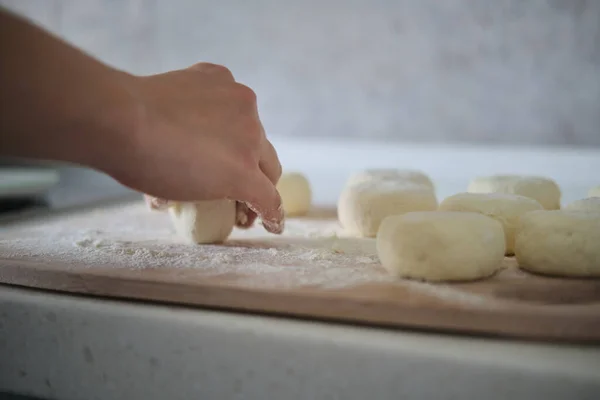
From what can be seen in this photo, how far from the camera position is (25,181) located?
225 cm

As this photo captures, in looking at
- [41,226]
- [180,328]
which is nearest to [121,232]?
[41,226]

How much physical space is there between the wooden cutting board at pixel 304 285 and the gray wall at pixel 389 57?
0.93 m

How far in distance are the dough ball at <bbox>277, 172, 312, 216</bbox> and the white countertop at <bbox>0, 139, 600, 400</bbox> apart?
81 centimetres

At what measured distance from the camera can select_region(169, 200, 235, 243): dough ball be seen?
115 centimetres

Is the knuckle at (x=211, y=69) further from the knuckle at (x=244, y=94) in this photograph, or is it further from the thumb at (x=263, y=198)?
the thumb at (x=263, y=198)

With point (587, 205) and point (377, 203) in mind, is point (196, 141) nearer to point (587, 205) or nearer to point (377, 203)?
point (377, 203)

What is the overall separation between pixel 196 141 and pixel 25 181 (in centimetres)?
172

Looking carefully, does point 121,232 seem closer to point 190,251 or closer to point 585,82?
point 190,251

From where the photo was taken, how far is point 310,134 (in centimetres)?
219

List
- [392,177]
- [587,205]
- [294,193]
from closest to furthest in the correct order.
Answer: [587,205] < [392,177] < [294,193]

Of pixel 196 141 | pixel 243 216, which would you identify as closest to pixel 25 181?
pixel 243 216

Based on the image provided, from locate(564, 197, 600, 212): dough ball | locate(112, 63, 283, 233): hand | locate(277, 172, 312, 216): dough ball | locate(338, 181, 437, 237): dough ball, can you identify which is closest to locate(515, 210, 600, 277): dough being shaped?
locate(564, 197, 600, 212): dough ball

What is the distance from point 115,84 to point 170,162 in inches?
4.7

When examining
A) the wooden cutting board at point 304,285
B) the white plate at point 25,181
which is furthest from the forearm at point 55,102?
the white plate at point 25,181
